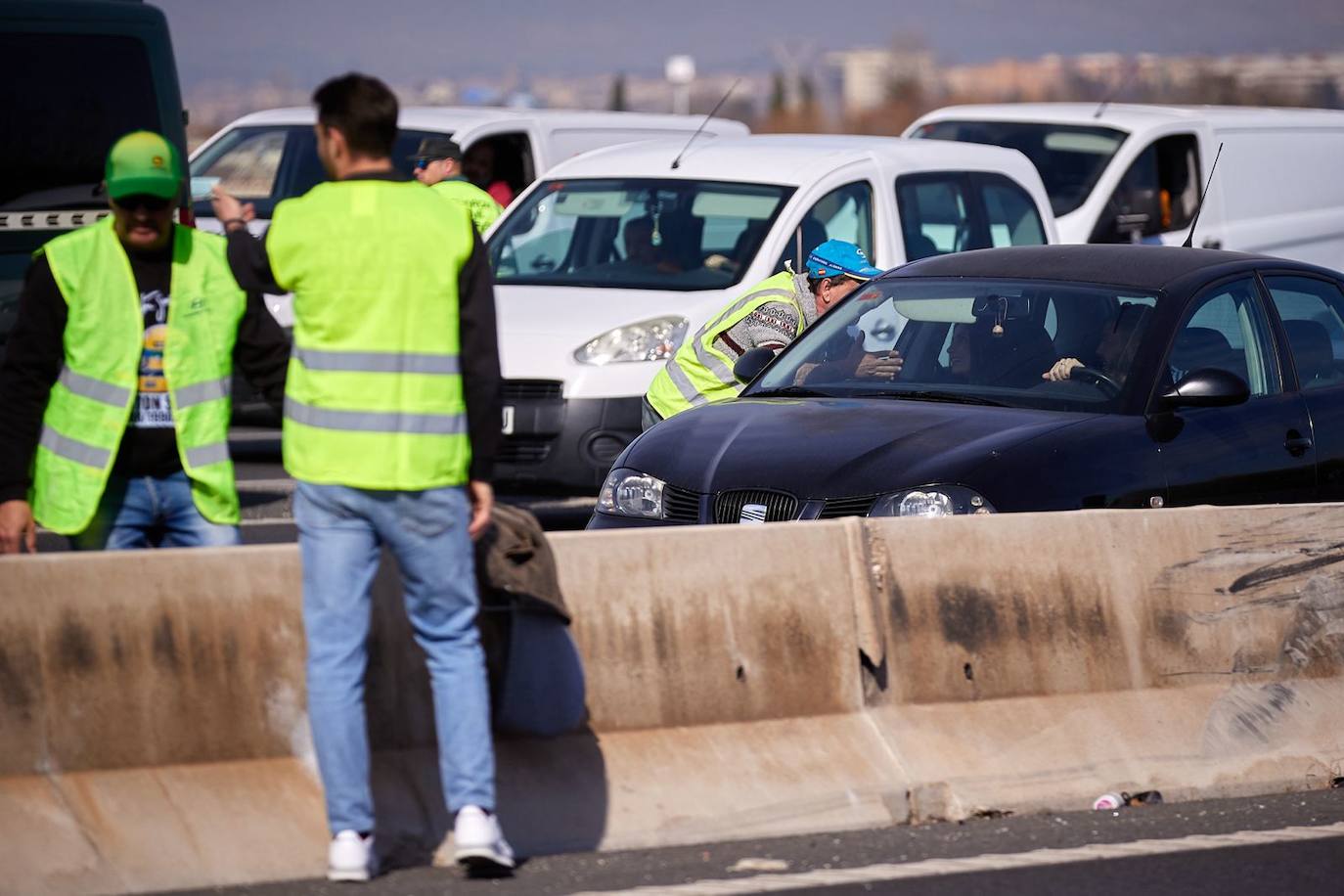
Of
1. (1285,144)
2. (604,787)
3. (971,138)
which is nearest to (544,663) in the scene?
(604,787)

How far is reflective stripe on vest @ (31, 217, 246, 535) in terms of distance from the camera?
18.1 feet

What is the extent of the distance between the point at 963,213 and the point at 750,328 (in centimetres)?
415

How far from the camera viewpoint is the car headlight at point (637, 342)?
1132 cm

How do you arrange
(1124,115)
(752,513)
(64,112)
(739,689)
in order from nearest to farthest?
(739,689) → (752,513) → (64,112) → (1124,115)

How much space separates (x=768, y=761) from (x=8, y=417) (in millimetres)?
2292

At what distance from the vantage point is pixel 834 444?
7.53 metres

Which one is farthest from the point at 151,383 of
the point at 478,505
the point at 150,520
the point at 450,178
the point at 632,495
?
the point at 450,178

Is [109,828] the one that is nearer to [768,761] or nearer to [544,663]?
[544,663]

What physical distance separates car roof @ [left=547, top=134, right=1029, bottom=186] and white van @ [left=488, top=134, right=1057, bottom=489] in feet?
0.04

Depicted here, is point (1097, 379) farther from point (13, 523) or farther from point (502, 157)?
point (502, 157)

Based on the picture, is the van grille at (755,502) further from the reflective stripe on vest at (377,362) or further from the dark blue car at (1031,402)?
the reflective stripe on vest at (377,362)

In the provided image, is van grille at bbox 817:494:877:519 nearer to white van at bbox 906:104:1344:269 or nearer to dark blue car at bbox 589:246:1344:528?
dark blue car at bbox 589:246:1344:528

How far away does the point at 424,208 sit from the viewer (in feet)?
17.0

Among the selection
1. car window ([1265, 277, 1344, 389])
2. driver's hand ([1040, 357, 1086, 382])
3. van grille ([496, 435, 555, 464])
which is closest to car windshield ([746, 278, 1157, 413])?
driver's hand ([1040, 357, 1086, 382])
